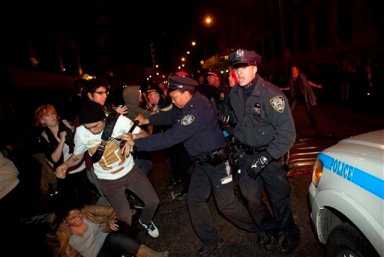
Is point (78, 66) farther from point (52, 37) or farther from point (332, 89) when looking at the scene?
point (332, 89)

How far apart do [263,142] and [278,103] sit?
420 mm

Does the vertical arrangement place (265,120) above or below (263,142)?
above

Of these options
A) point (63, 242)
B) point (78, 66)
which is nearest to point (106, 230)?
point (63, 242)

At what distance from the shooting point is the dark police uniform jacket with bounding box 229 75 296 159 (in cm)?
290

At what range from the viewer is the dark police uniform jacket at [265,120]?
2.90 meters

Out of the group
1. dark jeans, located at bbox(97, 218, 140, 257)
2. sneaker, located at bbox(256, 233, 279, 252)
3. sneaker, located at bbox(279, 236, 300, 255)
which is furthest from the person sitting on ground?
sneaker, located at bbox(279, 236, 300, 255)

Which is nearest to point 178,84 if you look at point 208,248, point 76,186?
point 208,248

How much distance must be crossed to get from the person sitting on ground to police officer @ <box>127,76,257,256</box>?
648 mm

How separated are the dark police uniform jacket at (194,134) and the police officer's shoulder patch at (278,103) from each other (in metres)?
0.71

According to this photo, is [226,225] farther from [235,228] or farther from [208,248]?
[208,248]

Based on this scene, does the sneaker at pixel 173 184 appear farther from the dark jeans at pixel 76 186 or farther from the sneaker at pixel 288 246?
the sneaker at pixel 288 246

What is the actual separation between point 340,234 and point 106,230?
2.37 m

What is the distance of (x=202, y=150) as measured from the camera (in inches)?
130

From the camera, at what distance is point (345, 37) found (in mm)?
17859
